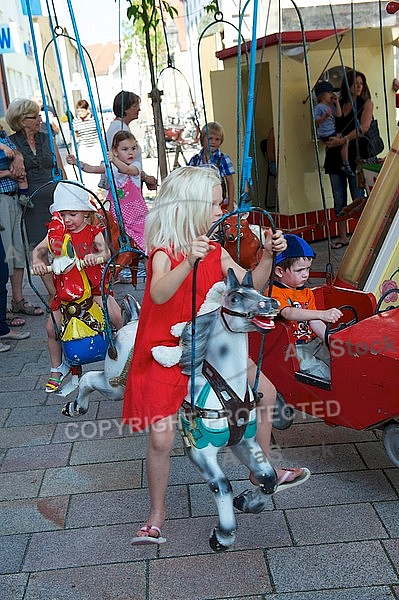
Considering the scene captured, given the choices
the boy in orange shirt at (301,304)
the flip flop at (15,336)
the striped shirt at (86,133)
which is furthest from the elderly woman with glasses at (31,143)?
the striped shirt at (86,133)

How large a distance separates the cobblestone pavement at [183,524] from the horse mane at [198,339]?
74 centimetres

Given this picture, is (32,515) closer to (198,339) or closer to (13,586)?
(13,586)

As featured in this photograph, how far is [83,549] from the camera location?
9.56 feet

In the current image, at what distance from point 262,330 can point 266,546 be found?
88cm

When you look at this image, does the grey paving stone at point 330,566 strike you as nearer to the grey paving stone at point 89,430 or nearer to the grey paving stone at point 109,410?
the grey paving stone at point 89,430

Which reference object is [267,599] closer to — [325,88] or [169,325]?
[169,325]

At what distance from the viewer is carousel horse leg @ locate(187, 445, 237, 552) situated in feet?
8.64

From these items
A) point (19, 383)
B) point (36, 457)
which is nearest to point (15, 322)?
point (19, 383)

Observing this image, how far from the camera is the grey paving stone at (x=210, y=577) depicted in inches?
102

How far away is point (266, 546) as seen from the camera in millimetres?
2854

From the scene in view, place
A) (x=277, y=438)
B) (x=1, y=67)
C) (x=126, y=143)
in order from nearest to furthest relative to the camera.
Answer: (x=277, y=438) < (x=126, y=143) < (x=1, y=67)

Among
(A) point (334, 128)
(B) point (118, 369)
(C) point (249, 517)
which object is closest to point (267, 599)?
(C) point (249, 517)

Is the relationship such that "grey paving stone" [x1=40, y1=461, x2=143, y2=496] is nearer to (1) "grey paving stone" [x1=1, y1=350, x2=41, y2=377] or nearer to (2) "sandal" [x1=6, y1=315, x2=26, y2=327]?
(1) "grey paving stone" [x1=1, y1=350, x2=41, y2=377]

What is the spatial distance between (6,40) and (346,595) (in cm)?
1170
